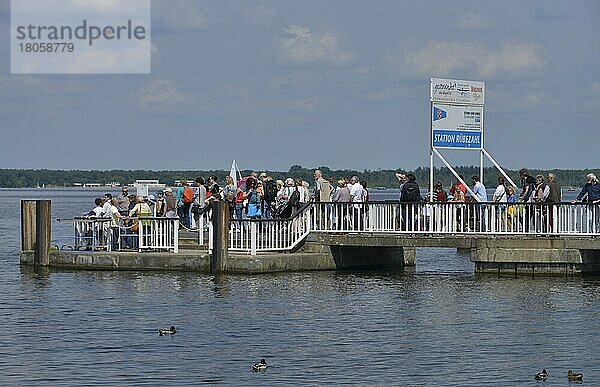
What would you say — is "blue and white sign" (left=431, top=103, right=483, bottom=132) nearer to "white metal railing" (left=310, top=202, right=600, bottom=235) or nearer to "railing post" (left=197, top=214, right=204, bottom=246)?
"white metal railing" (left=310, top=202, right=600, bottom=235)

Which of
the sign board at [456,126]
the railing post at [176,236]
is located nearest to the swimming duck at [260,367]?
the railing post at [176,236]

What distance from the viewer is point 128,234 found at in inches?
1280

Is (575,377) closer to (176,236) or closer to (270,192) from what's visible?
(176,236)

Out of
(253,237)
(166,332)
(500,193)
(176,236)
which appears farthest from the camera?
(500,193)

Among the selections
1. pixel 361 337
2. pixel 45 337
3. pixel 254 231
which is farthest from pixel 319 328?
pixel 254 231

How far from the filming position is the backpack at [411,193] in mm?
31578

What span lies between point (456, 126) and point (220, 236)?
23.3ft

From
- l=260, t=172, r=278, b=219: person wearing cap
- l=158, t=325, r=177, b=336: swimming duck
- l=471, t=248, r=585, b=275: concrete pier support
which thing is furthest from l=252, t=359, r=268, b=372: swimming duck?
l=260, t=172, r=278, b=219: person wearing cap

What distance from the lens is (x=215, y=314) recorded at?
2442cm

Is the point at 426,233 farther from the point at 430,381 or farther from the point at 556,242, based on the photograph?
the point at 430,381

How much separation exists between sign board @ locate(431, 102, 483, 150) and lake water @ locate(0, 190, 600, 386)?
347 centimetres

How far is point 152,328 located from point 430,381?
6.58 m

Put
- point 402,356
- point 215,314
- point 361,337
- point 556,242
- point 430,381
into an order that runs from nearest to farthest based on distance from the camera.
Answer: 1. point 430,381
2. point 402,356
3. point 361,337
4. point 215,314
5. point 556,242

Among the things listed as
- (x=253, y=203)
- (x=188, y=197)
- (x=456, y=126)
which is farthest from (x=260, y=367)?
(x=456, y=126)
